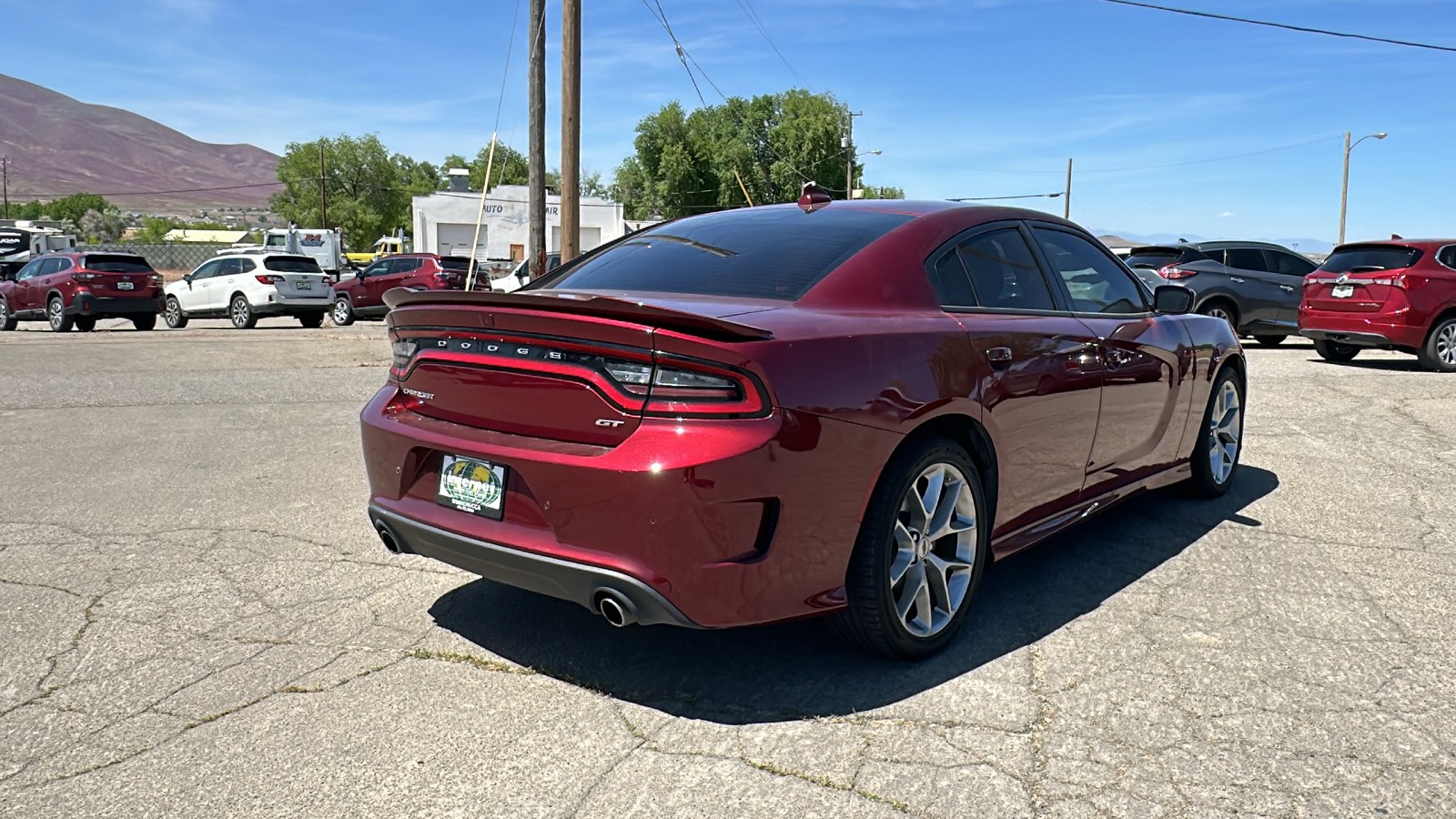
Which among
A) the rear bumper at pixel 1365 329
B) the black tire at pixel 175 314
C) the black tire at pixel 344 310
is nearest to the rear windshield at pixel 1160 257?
the rear bumper at pixel 1365 329

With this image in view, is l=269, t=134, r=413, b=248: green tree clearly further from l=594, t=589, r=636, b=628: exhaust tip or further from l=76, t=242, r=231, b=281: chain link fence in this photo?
l=594, t=589, r=636, b=628: exhaust tip

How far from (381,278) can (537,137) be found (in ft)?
27.8

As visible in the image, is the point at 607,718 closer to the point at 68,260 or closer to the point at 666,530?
the point at 666,530

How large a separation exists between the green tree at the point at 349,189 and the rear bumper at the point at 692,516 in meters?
100

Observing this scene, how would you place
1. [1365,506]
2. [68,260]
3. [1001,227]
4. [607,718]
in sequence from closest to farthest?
[607,718]
[1001,227]
[1365,506]
[68,260]

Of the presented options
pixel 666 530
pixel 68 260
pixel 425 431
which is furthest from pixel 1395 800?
pixel 68 260

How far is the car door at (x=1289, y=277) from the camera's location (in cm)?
1647

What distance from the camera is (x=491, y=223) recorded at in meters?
50.8

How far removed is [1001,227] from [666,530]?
219cm

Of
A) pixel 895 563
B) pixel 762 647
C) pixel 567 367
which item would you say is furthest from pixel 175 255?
pixel 895 563

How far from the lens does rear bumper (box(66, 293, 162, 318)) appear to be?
20.9 meters

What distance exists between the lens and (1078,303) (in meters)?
4.55

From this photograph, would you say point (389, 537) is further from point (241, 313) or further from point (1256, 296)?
point (241, 313)

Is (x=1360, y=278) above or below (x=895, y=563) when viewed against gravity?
above
